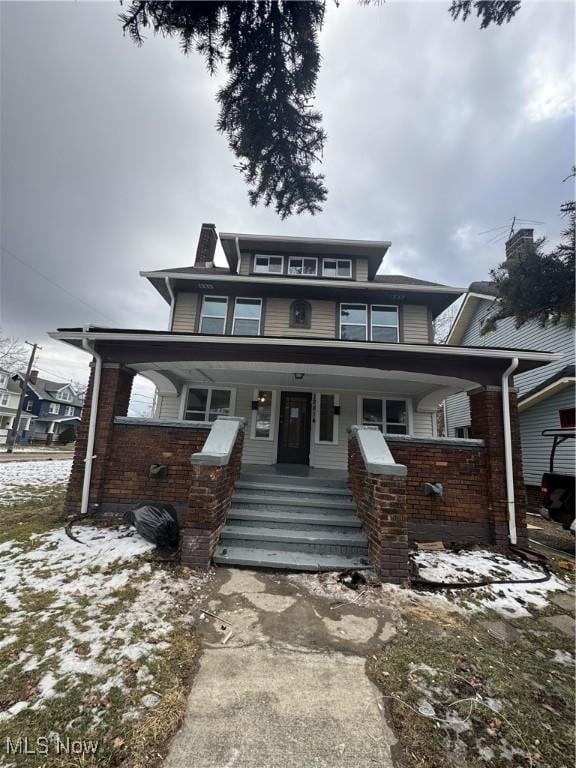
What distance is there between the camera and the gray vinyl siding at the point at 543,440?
8203mm

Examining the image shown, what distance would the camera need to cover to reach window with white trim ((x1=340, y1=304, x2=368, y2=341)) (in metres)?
9.05

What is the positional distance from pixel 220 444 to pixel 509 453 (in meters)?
4.53

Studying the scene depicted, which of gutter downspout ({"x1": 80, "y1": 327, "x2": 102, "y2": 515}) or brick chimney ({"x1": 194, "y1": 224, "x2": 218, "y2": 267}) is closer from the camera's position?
gutter downspout ({"x1": 80, "y1": 327, "x2": 102, "y2": 515})

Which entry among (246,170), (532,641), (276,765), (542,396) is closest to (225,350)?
(246,170)

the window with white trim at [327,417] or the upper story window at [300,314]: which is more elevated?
the upper story window at [300,314]

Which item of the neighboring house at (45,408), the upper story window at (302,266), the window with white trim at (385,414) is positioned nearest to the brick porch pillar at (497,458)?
the window with white trim at (385,414)

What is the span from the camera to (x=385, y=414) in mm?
8203

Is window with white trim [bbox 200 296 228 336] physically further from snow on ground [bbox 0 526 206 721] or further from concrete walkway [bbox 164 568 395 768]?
concrete walkway [bbox 164 568 395 768]

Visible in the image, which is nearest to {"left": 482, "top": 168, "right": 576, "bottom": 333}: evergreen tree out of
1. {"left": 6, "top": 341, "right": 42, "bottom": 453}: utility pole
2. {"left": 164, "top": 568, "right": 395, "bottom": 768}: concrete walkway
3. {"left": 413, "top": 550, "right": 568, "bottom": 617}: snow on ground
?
{"left": 413, "top": 550, "right": 568, "bottom": 617}: snow on ground

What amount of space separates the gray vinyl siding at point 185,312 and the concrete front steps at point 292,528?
5614 millimetres

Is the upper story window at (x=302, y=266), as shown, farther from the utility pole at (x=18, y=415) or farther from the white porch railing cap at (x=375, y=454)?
the utility pole at (x=18, y=415)

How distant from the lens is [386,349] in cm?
519

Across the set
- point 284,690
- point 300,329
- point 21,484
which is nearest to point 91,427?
point 284,690

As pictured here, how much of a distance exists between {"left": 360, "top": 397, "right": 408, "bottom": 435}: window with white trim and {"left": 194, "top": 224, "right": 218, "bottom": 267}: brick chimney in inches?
305
